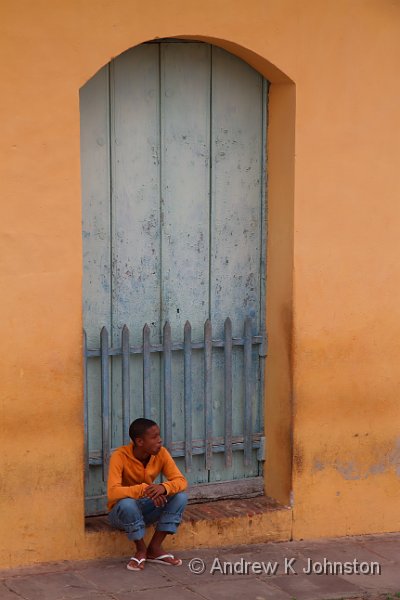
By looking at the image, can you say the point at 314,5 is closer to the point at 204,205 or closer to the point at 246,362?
the point at 204,205

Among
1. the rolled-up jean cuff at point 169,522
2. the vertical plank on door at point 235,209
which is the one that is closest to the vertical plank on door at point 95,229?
the rolled-up jean cuff at point 169,522

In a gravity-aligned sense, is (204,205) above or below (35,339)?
above

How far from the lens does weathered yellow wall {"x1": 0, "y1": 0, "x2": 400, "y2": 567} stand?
19.2 feet

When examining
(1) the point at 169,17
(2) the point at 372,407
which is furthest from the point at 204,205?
(2) the point at 372,407

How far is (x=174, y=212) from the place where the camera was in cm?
656

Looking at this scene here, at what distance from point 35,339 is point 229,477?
1.66 metres

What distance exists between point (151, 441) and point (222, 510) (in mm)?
908

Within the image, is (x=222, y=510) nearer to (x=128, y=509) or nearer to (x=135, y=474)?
(x=135, y=474)

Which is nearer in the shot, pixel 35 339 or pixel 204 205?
pixel 35 339

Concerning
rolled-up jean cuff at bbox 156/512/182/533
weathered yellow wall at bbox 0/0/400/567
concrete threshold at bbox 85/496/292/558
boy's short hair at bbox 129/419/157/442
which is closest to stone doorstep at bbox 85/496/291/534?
concrete threshold at bbox 85/496/292/558

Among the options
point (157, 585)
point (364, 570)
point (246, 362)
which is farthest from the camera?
point (246, 362)

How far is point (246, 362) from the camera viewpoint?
22.2ft

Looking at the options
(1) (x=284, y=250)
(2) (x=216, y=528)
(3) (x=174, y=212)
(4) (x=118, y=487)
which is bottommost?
(2) (x=216, y=528)

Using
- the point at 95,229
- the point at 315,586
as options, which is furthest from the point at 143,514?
the point at 95,229
